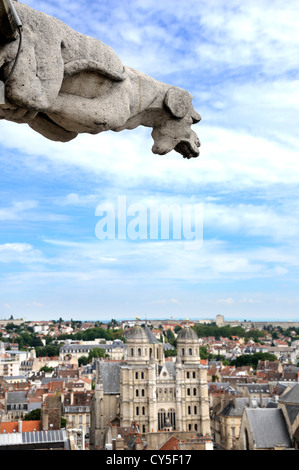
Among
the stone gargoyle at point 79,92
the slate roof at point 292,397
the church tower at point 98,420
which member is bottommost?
the church tower at point 98,420

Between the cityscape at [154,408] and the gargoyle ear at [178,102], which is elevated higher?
the gargoyle ear at [178,102]

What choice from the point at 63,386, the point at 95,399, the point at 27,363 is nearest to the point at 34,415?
the point at 95,399

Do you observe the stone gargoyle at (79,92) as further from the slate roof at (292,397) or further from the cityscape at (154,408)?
the slate roof at (292,397)

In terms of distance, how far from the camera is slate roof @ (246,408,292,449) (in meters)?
24.4

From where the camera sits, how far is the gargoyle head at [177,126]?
356 cm

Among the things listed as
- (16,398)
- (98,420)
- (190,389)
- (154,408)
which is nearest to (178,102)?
(154,408)

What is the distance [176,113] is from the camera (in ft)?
11.8

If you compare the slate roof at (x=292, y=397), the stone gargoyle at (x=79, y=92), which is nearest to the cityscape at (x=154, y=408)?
the slate roof at (x=292, y=397)

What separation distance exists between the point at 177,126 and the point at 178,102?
0.59ft

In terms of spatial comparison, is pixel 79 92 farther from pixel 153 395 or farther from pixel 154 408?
pixel 154 408

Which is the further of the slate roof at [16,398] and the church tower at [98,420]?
the slate roof at [16,398]

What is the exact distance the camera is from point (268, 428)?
82.6ft

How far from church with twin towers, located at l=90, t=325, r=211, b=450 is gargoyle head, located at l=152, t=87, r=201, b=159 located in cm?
3526
